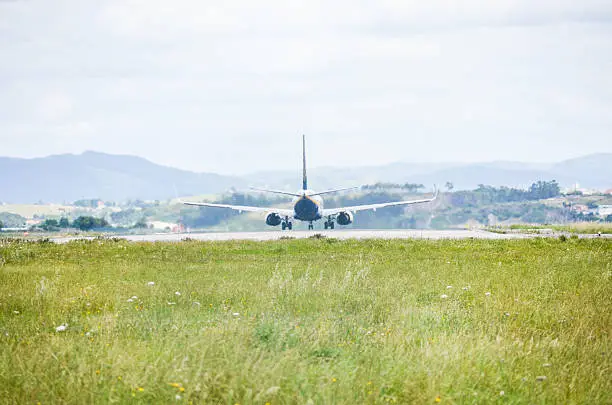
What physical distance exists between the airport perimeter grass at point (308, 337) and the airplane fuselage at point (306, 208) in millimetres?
48898

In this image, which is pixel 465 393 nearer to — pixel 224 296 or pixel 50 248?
pixel 224 296

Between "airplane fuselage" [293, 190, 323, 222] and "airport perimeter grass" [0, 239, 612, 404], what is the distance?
160 ft

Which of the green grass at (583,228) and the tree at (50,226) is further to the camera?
the tree at (50,226)

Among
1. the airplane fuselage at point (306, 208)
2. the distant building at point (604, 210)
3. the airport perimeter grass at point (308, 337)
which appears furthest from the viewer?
the distant building at point (604, 210)

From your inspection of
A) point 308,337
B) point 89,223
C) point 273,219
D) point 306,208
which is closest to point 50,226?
point 89,223

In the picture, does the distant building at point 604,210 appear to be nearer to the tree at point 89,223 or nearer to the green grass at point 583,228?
the green grass at point 583,228

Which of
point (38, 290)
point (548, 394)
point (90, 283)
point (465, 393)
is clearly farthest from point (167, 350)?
point (90, 283)

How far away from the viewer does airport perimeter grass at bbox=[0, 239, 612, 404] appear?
32.2 ft

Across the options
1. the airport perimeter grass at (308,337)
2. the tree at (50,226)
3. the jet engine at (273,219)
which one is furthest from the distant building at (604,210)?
the airport perimeter grass at (308,337)

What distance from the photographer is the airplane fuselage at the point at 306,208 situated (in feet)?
238

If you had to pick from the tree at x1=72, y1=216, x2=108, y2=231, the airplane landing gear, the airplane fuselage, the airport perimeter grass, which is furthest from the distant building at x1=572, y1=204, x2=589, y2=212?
the airport perimeter grass

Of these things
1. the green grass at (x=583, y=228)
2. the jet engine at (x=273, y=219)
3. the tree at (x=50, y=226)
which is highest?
the jet engine at (x=273, y=219)

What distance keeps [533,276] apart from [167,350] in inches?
545

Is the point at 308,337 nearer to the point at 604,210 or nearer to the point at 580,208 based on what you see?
the point at 604,210
